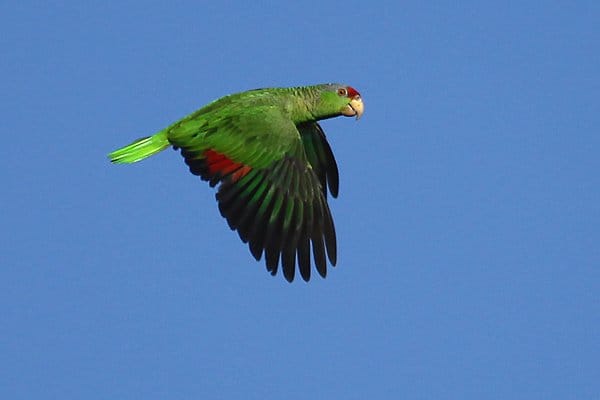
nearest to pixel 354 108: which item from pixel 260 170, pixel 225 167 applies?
pixel 260 170

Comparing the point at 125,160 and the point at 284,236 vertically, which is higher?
the point at 125,160

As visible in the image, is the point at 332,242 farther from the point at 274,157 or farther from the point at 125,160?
the point at 125,160

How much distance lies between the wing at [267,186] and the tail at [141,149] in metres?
0.61

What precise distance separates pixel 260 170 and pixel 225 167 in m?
0.43

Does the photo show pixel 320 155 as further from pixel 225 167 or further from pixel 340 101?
pixel 225 167

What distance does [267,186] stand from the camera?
14.4 m

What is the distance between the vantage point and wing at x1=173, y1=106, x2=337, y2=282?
14023 millimetres

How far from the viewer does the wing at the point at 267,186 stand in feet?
46.0

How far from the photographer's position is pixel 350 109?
16406mm

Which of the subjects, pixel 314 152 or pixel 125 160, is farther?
pixel 314 152

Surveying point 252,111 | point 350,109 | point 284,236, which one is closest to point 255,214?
point 284,236

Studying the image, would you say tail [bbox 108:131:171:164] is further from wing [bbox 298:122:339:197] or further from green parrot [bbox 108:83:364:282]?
wing [bbox 298:122:339:197]

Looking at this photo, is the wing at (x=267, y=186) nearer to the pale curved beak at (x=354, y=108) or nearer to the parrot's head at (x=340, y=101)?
the parrot's head at (x=340, y=101)

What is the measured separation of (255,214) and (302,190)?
742mm
